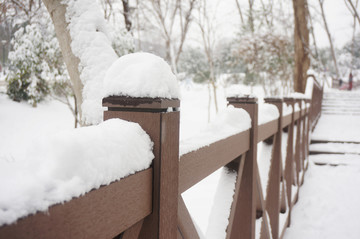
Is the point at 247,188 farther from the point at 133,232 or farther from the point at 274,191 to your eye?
the point at 274,191

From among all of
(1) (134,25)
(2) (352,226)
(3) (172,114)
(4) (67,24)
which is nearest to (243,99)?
(3) (172,114)

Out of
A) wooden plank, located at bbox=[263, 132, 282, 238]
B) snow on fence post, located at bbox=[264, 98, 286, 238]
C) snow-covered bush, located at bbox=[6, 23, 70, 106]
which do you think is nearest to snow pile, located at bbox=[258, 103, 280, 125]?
snow on fence post, located at bbox=[264, 98, 286, 238]

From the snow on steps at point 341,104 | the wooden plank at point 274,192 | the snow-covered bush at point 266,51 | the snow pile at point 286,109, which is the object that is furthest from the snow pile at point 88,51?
the snow-covered bush at point 266,51

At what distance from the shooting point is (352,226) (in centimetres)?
323

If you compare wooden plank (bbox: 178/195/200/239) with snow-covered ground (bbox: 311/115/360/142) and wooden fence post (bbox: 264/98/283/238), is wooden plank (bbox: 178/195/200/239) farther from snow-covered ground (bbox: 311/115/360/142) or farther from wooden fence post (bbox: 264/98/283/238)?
snow-covered ground (bbox: 311/115/360/142)

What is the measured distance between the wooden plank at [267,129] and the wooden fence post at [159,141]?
3.66ft

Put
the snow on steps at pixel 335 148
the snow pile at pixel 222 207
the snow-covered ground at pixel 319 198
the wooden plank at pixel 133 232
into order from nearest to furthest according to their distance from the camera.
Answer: the wooden plank at pixel 133 232 → the snow pile at pixel 222 207 → the snow-covered ground at pixel 319 198 → the snow on steps at pixel 335 148

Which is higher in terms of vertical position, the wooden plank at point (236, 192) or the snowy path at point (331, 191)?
the wooden plank at point (236, 192)

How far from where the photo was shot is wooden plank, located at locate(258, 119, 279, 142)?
1.69 metres

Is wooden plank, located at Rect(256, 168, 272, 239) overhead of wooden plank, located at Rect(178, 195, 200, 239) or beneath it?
beneath

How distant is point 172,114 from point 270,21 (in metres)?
15.9

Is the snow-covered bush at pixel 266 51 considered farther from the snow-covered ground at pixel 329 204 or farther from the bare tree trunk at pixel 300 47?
the snow-covered ground at pixel 329 204

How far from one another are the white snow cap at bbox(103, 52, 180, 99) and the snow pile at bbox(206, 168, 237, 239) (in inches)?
30.5

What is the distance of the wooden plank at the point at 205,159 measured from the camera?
784 mm
